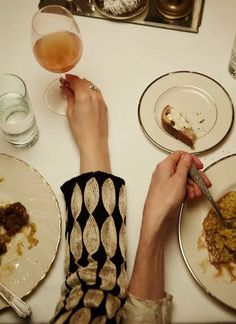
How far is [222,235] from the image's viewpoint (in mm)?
888

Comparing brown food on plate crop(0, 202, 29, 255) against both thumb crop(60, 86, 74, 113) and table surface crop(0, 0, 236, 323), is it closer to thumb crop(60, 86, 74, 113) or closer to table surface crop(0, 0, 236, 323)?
table surface crop(0, 0, 236, 323)

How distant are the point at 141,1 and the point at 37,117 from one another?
1.71 ft

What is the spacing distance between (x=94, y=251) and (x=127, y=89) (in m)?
0.51

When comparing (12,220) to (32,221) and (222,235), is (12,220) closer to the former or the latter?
(32,221)

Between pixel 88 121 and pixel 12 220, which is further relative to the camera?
pixel 88 121

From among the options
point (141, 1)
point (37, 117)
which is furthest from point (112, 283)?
point (141, 1)

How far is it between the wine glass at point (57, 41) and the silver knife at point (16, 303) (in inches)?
23.0

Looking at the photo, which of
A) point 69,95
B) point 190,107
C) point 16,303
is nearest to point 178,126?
point 190,107

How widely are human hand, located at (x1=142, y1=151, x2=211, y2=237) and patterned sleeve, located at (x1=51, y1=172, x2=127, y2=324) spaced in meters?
0.08

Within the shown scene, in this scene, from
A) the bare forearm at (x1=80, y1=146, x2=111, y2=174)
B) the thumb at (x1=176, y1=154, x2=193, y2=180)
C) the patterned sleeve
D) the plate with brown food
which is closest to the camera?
the patterned sleeve

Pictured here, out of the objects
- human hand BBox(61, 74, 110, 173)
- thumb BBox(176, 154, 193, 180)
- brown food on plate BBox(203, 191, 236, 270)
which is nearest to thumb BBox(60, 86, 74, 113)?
human hand BBox(61, 74, 110, 173)

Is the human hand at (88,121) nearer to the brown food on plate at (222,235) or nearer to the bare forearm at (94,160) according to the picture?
the bare forearm at (94,160)

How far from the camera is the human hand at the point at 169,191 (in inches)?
33.9

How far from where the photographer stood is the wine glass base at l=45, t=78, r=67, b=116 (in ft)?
3.70
